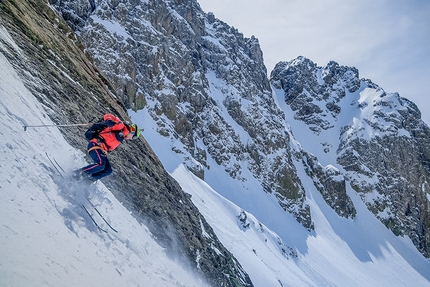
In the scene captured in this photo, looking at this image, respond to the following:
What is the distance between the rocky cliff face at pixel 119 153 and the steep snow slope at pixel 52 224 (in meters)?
0.98

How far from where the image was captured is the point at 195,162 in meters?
52.2

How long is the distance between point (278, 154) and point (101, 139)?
72928mm

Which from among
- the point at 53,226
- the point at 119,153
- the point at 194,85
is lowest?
the point at 53,226

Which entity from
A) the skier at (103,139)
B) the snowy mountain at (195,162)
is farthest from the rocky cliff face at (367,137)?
the skier at (103,139)

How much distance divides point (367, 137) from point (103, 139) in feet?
362

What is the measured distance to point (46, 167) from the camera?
6.58 metres

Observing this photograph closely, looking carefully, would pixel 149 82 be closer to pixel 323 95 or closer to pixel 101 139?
pixel 101 139

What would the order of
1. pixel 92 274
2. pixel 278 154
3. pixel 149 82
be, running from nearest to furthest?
1. pixel 92 274
2. pixel 149 82
3. pixel 278 154

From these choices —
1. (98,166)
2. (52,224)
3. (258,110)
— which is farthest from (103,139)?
(258,110)

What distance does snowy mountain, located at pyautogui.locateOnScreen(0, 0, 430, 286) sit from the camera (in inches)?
240

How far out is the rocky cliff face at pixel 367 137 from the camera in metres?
93.8

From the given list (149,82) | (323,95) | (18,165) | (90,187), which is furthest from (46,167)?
(323,95)

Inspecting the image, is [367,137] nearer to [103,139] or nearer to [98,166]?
[103,139]

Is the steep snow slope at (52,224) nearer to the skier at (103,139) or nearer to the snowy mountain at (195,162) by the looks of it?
the snowy mountain at (195,162)
